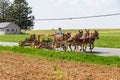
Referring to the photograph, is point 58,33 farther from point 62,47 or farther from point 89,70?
point 89,70

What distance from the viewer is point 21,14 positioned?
110562mm

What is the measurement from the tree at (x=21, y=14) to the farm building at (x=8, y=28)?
1333 mm

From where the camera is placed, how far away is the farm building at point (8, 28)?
4242 inches

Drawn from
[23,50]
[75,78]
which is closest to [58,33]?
[23,50]

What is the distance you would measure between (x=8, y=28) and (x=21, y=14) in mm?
5218

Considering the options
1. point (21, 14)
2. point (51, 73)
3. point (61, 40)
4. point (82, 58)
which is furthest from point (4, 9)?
point (51, 73)

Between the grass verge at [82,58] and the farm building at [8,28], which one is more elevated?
the grass verge at [82,58]

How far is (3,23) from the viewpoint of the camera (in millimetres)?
110562

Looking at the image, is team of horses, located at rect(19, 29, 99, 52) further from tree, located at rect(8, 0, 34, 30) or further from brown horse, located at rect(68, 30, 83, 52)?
tree, located at rect(8, 0, 34, 30)

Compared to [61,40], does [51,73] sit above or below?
above

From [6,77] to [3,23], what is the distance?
330 feet

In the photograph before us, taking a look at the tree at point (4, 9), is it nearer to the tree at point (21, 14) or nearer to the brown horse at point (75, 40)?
the tree at point (21, 14)

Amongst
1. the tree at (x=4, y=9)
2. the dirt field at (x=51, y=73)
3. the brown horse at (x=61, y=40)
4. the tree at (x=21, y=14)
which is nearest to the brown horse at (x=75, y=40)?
the brown horse at (x=61, y=40)

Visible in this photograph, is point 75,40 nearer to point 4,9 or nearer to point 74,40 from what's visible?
point 74,40
